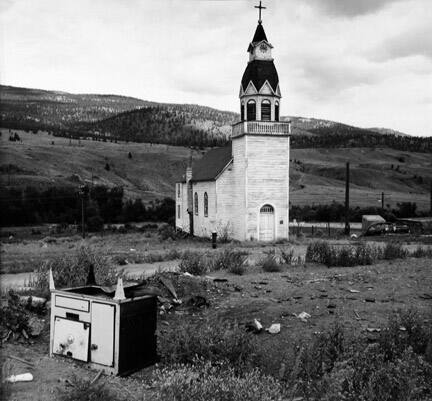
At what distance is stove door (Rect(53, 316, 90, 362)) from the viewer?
7.37 meters

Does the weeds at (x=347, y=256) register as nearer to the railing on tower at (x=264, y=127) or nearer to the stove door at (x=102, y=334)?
the stove door at (x=102, y=334)

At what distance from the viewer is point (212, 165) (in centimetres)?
3341

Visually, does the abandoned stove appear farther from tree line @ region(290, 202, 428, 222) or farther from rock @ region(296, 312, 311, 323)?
tree line @ region(290, 202, 428, 222)

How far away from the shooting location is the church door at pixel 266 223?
94.7 feet

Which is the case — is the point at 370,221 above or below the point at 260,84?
below

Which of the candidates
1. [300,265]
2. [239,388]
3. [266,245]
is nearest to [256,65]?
[266,245]

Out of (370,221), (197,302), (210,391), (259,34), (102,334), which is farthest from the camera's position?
(370,221)

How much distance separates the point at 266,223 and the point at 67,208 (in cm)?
2630

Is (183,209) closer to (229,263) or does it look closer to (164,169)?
(229,263)

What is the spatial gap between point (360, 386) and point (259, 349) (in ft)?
6.93

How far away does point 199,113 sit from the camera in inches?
7436

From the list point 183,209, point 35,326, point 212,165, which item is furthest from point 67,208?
point 35,326

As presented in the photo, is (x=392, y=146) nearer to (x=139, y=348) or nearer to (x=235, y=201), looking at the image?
(x=235, y=201)

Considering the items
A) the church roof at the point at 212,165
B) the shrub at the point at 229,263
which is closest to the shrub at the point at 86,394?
the shrub at the point at 229,263
